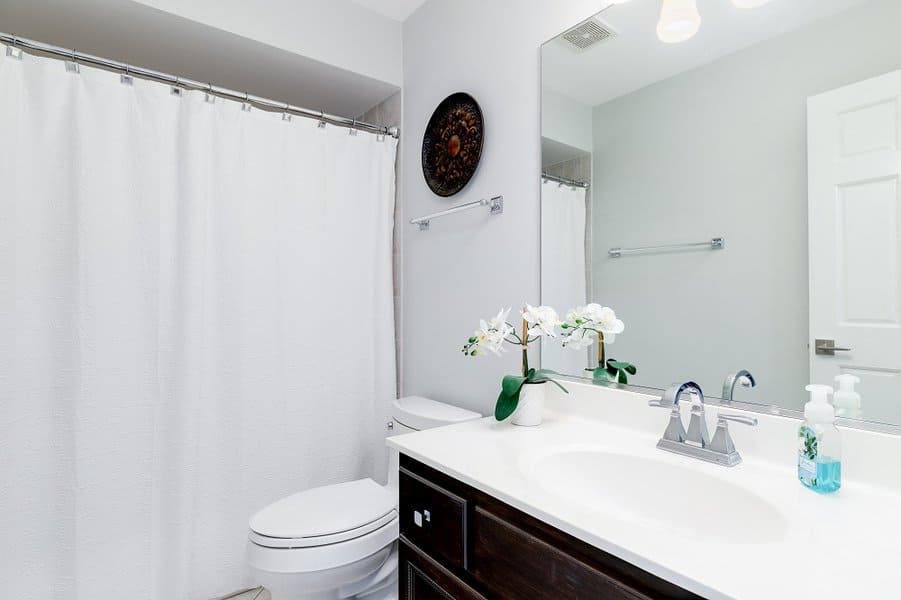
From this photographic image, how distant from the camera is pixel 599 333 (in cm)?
142

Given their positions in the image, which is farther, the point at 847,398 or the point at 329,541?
the point at 329,541

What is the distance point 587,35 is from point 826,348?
1.09m

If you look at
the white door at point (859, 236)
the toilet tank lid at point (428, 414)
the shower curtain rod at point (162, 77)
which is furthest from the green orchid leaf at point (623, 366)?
the shower curtain rod at point (162, 77)

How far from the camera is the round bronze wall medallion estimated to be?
1.82 m

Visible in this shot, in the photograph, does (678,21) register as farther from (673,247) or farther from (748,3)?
(673,247)

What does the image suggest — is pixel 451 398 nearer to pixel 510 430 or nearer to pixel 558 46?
pixel 510 430

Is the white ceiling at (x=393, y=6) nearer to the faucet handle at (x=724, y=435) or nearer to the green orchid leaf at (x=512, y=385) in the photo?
the green orchid leaf at (x=512, y=385)

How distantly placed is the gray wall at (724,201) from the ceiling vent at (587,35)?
20cm

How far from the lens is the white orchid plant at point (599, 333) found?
1377 mm

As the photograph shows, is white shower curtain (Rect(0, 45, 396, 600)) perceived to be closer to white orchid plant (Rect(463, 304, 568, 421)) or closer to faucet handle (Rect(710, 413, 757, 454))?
white orchid plant (Rect(463, 304, 568, 421))

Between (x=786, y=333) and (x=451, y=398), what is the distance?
1.21m

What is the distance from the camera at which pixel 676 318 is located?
50.3 inches

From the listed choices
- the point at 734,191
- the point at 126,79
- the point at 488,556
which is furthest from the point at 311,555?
the point at 126,79

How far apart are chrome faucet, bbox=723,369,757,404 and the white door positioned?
12 cm
